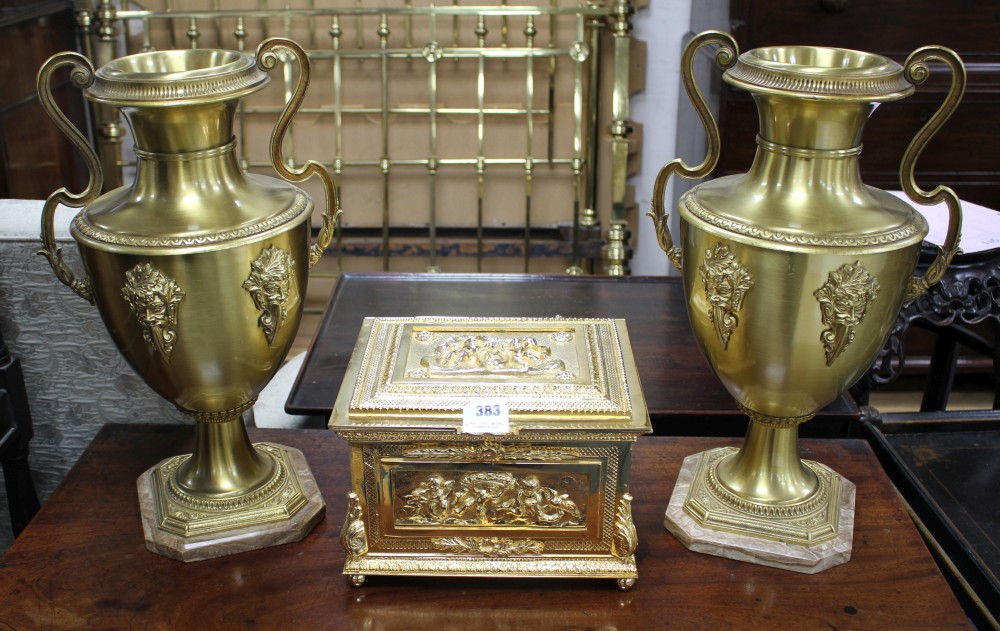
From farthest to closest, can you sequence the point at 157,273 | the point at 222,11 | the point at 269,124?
the point at 269,124 → the point at 222,11 → the point at 157,273

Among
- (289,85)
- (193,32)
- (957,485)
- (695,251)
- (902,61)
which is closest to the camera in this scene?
(695,251)

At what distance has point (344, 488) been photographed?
1.27m

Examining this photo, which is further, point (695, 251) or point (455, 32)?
point (455, 32)

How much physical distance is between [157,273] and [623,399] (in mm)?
520

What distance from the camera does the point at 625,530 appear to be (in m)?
1.07

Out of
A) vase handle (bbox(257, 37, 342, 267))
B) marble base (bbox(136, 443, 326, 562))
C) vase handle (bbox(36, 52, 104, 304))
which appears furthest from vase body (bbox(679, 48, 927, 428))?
vase handle (bbox(36, 52, 104, 304))

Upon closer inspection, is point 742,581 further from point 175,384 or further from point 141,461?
point 141,461

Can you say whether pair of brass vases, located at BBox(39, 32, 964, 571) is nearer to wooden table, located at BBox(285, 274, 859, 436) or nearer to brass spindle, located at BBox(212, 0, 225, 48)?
wooden table, located at BBox(285, 274, 859, 436)

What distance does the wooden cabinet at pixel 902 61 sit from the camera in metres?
2.09

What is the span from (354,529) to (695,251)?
501 mm

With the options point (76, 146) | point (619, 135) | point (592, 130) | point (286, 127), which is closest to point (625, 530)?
point (286, 127)

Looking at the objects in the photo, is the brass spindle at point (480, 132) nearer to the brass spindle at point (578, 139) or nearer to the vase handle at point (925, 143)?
the brass spindle at point (578, 139)

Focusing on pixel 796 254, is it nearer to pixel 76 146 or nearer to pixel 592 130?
pixel 76 146

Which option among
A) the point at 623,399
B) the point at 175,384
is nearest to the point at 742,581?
the point at 623,399
